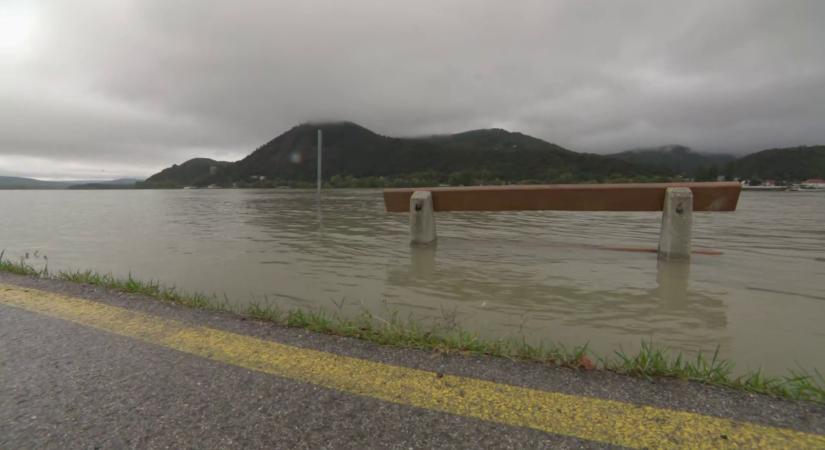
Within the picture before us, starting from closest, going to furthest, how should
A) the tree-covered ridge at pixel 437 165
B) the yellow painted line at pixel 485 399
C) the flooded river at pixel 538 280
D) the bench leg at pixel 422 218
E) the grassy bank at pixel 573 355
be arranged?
1. the yellow painted line at pixel 485 399
2. the grassy bank at pixel 573 355
3. the flooded river at pixel 538 280
4. the bench leg at pixel 422 218
5. the tree-covered ridge at pixel 437 165

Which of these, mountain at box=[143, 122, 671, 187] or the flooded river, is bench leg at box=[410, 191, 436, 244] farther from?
mountain at box=[143, 122, 671, 187]

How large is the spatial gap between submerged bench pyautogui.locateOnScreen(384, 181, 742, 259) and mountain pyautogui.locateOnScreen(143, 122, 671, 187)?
44.3 metres

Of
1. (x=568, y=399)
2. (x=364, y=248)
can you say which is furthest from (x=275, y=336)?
(x=364, y=248)

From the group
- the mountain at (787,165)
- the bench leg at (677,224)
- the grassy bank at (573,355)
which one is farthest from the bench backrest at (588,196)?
the mountain at (787,165)

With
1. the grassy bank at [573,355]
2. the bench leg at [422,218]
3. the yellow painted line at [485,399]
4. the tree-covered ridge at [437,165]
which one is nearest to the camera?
the yellow painted line at [485,399]

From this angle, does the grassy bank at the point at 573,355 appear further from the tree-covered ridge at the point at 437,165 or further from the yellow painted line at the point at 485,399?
the tree-covered ridge at the point at 437,165

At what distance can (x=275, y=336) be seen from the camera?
2654mm

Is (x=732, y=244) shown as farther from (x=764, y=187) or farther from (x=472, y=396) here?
(x=764, y=187)

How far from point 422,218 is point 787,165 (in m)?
91.2

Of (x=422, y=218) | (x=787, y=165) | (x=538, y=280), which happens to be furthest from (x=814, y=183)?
(x=538, y=280)

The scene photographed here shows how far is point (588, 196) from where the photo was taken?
6238 mm

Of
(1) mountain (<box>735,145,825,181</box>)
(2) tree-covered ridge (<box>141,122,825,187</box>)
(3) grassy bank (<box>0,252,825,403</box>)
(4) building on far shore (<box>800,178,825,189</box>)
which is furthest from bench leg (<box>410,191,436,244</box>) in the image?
(4) building on far shore (<box>800,178,825,189</box>)

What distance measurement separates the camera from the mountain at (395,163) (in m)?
60.8

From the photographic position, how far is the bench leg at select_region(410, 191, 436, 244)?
6.97 metres
